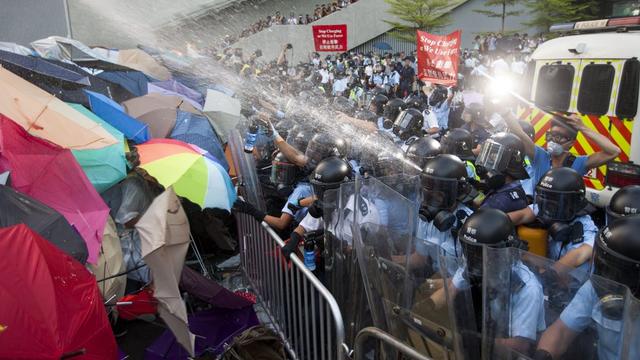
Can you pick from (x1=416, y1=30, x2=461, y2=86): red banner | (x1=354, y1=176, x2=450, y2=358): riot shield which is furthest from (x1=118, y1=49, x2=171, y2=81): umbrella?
(x1=354, y1=176, x2=450, y2=358): riot shield

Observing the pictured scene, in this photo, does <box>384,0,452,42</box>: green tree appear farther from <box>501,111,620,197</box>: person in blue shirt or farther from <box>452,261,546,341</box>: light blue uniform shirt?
<box>452,261,546,341</box>: light blue uniform shirt

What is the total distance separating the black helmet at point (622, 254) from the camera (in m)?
2.23

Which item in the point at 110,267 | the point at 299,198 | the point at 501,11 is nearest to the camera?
the point at 110,267

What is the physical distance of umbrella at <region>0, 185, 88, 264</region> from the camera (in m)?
3.59

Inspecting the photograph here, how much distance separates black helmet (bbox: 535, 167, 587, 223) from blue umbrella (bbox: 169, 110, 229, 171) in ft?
13.8

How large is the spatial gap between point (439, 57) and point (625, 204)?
572 cm

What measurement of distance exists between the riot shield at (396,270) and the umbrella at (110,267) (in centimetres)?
234

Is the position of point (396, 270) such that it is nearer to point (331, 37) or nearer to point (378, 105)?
point (378, 105)

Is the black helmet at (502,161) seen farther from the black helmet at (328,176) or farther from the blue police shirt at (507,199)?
the black helmet at (328,176)

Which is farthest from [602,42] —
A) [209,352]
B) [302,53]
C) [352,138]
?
[302,53]

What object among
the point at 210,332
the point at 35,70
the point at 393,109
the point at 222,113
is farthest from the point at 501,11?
the point at 210,332

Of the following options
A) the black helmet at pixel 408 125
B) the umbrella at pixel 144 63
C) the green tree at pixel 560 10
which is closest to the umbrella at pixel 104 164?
the black helmet at pixel 408 125

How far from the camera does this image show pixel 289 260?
12.8ft

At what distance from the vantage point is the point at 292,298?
3889mm
